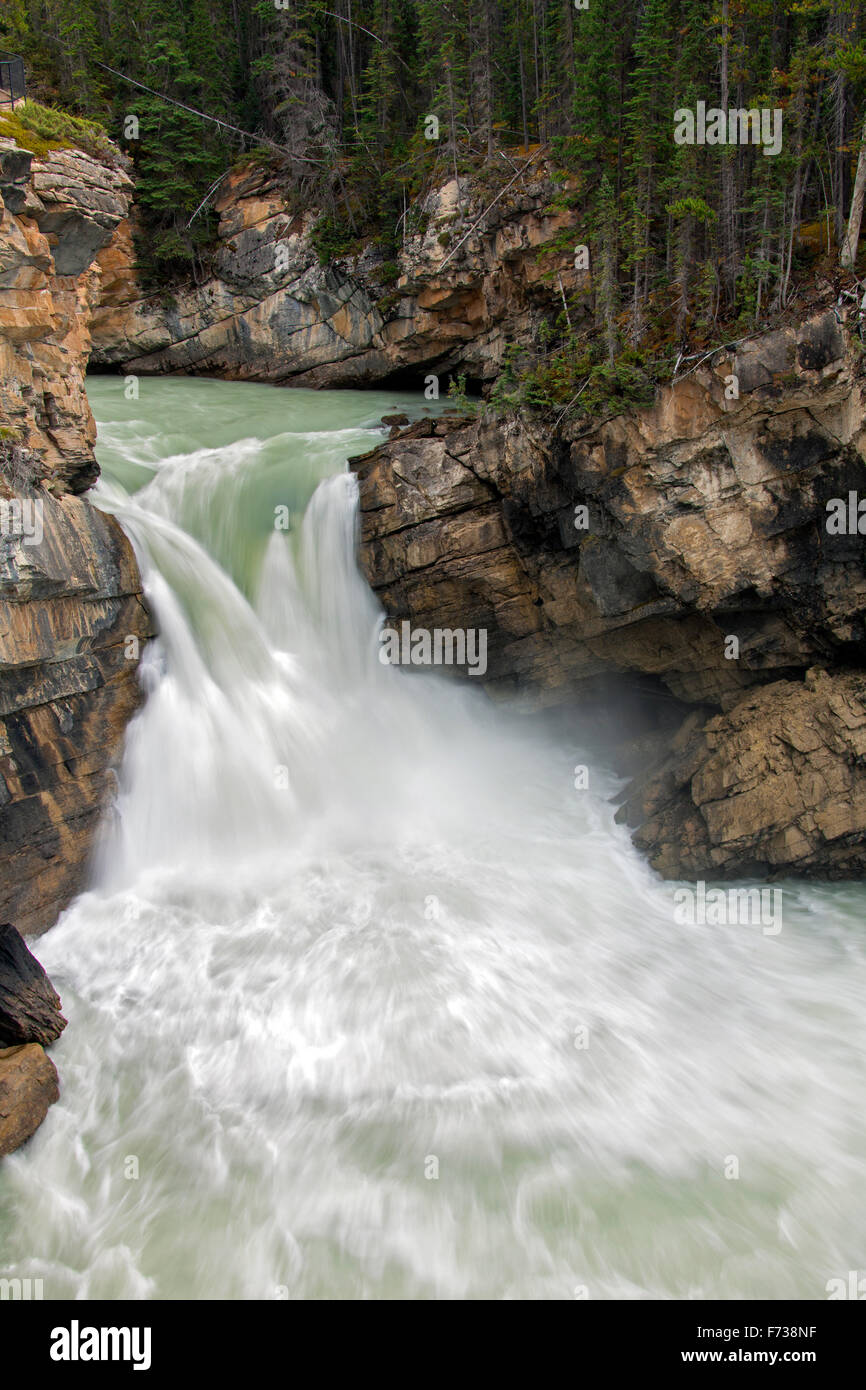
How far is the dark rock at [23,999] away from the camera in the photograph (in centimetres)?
832

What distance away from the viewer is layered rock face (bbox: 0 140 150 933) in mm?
9320

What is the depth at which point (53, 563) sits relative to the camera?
31.6ft

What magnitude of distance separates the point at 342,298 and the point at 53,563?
13861 millimetres

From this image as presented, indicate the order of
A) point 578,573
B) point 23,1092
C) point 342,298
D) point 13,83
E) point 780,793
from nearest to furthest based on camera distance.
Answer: point 23,1092 < point 13,83 < point 780,793 < point 578,573 < point 342,298

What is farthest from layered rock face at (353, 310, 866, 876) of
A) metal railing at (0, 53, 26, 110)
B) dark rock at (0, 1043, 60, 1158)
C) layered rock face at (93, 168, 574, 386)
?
dark rock at (0, 1043, 60, 1158)

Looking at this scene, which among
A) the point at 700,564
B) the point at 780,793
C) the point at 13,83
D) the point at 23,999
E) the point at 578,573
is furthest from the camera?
the point at 578,573

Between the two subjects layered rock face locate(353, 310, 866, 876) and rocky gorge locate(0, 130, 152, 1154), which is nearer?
rocky gorge locate(0, 130, 152, 1154)

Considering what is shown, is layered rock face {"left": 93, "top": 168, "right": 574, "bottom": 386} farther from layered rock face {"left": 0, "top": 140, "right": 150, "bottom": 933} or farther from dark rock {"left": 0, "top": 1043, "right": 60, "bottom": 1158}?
dark rock {"left": 0, "top": 1043, "right": 60, "bottom": 1158}

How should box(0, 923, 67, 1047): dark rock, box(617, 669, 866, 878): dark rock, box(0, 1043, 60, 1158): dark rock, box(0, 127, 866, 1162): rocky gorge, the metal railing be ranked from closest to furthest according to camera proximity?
1. box(0, 1043, 60, 1158): dark rock
2. box(0, 923, 67, 1047): dark rock
3. box(0, 127, 866, 1162): rocky gorge
4. the metal railing
5. box(617, 669, 866, 878): dark rock

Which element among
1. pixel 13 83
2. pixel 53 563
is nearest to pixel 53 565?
pixel 53 563

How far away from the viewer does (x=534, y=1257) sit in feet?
20.7

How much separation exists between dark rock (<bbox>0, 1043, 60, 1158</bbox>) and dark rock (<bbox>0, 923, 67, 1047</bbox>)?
219mm

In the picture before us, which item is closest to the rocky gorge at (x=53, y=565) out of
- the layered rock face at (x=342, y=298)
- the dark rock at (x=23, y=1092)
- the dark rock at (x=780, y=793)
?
the dark rock at (x=23, y=1092)

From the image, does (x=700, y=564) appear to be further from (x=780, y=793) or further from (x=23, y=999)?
(x=23, y=999)
